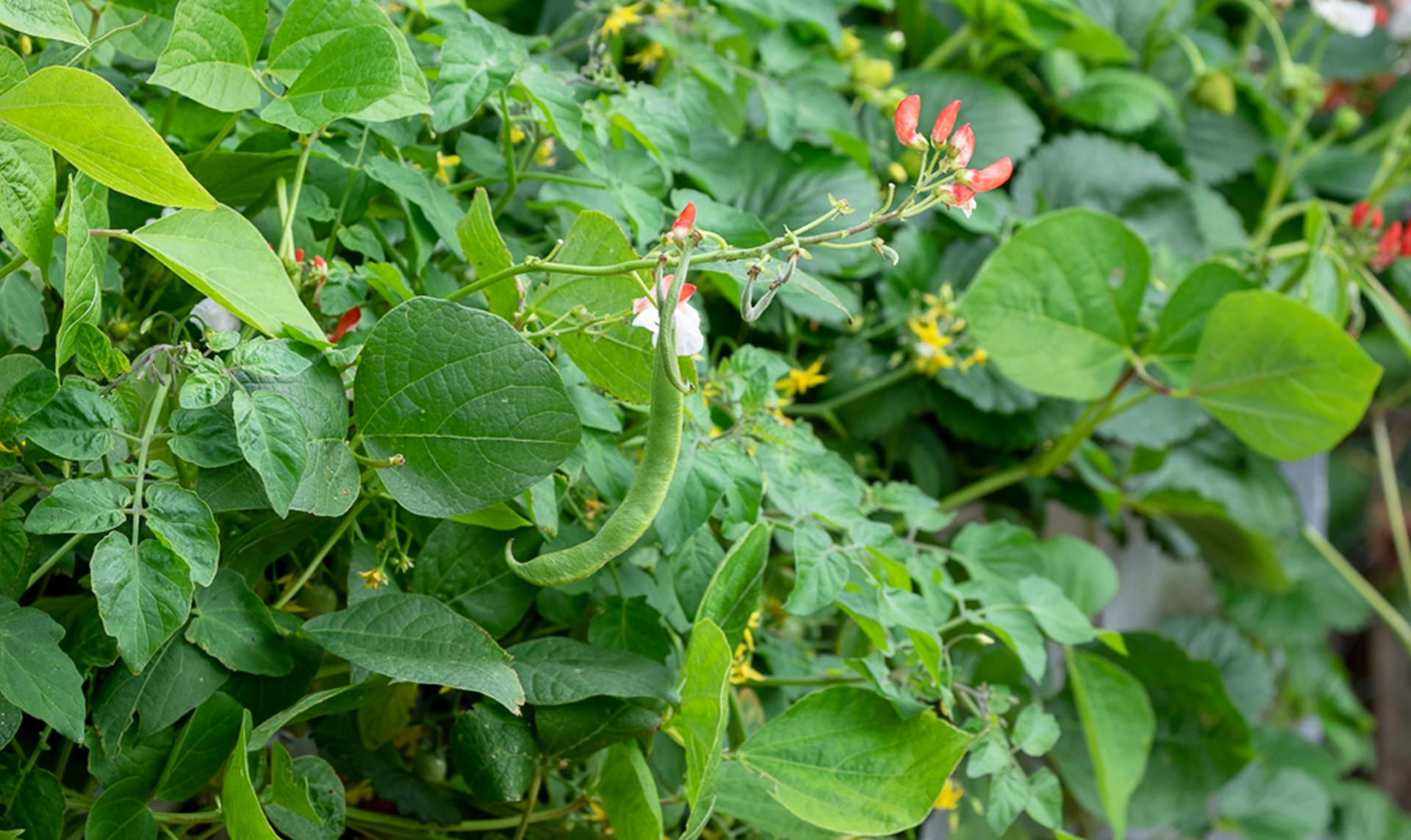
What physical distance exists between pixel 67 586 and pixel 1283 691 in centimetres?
117

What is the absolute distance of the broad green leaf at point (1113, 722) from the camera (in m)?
0.68

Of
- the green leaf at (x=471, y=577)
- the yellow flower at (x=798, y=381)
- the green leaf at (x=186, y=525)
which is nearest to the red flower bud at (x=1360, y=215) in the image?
the yellow flower at (x=798, y=381)

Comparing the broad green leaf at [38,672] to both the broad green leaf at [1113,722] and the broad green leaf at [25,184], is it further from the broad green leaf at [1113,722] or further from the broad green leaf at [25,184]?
the broad green leaf at [1113,722]

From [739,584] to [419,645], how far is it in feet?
0.45

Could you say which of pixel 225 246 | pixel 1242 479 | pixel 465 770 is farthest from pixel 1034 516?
pixel 225 246

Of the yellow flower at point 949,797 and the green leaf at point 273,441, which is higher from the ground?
the green leaf at point 273,441

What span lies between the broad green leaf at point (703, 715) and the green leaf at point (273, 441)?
0.51 feet

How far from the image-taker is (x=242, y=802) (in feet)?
1.23

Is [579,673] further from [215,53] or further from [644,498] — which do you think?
[215,53]

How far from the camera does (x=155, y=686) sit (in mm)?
394

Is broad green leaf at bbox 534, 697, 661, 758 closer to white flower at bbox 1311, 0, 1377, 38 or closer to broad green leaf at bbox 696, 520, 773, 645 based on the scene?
broad green leaf at bbox 696, 520, 773, 645

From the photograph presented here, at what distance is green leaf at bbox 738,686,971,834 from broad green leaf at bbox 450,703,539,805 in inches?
3.7

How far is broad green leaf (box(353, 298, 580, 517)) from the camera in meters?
0.39

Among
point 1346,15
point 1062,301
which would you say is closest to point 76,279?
point 1062,301
